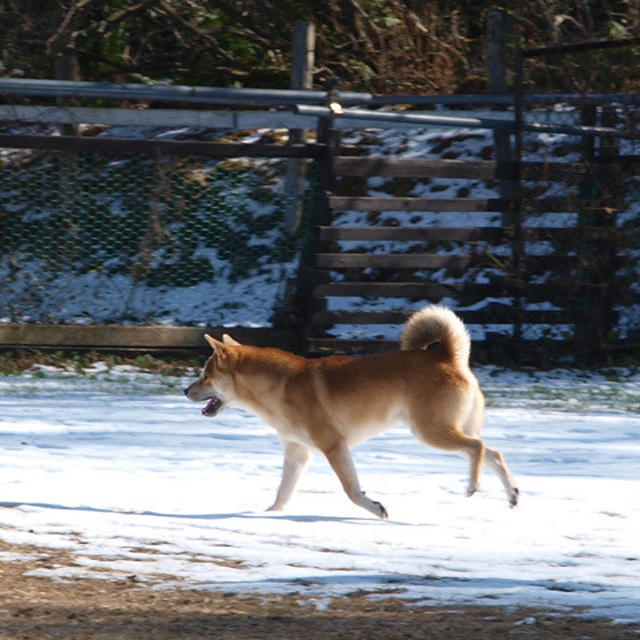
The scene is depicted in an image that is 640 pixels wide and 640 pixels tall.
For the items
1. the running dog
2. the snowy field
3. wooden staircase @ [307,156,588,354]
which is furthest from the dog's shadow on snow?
wooden staircase @ [307,156,588,354]

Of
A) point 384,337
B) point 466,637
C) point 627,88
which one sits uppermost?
point 627,88

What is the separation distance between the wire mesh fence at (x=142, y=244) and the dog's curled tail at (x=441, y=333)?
479 centimetres

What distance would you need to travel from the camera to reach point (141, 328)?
1046 cm

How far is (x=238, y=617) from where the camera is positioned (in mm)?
3869

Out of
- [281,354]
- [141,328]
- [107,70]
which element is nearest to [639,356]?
[141,328]

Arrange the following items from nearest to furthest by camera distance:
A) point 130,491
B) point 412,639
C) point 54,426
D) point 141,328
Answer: point 412,639, point 130,491, point 54,426, point 141,328

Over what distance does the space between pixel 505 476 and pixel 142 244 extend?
6.60 m

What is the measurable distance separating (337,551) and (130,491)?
1.68 m

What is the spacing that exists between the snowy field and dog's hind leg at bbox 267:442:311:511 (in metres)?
0.12

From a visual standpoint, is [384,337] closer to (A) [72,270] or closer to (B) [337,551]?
(A) [72,270]

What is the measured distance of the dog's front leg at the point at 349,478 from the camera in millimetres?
5652

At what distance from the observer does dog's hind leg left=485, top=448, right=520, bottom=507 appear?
19.4ft

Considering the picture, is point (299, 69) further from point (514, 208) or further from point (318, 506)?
point (318, 506)

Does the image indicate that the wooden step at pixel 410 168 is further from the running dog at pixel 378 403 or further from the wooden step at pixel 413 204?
the running dog at pixel 378 403
